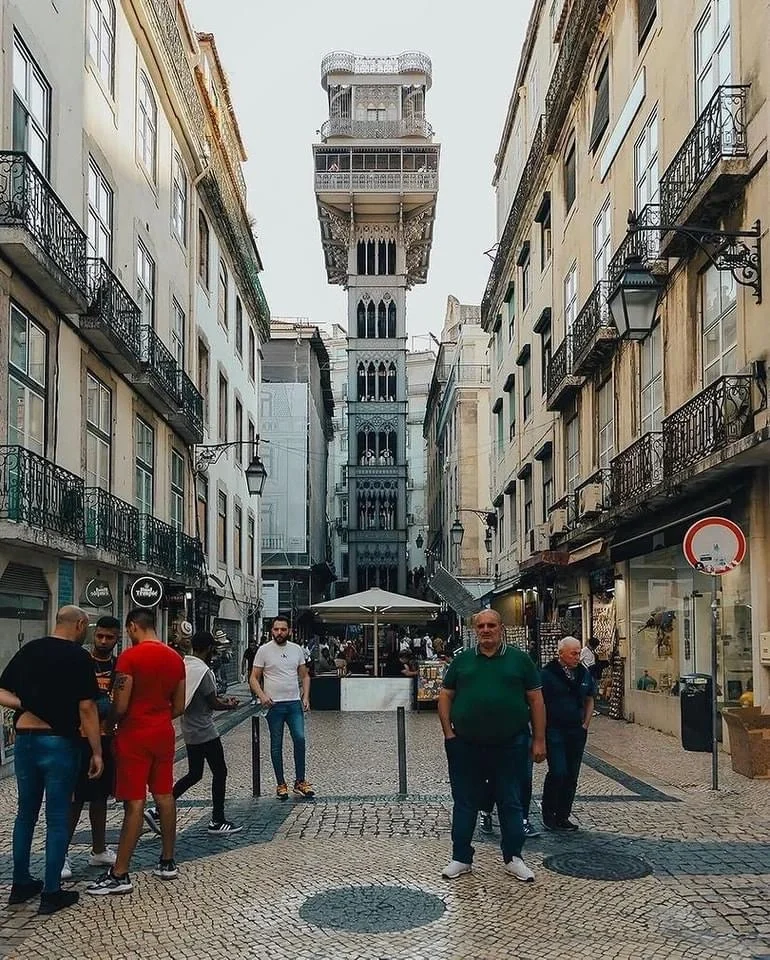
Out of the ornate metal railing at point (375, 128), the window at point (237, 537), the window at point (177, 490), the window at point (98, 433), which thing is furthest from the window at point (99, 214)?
the ornate metal railing at point (375, 128)

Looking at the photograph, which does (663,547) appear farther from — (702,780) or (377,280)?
(377,280)

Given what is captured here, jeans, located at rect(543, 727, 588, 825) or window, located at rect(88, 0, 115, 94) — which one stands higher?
window, located at rect(88, 0, 115, 94)

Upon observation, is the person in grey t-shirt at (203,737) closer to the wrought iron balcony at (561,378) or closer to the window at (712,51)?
the window at (712,51)

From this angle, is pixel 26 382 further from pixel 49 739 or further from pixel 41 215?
pixel 49 739

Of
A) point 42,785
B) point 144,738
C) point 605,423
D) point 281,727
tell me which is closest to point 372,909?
point 144,738

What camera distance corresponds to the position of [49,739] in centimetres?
653

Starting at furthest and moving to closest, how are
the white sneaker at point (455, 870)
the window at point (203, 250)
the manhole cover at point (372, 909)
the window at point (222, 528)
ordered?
the window at point (222, 528), the window at point (203, 250), the white sneaker at point (455, 870), the manhole cover at point (372, 909)

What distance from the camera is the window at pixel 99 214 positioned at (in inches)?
734

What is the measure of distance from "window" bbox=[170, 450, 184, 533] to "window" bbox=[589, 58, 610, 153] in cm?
1161

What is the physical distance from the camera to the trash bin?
13.7 m

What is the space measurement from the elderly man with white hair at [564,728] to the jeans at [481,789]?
162 centimetres

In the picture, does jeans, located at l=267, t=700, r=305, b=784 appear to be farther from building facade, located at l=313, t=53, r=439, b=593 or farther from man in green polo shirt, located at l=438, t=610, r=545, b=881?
building facade, located at l=313, t=53, r=439, b=593

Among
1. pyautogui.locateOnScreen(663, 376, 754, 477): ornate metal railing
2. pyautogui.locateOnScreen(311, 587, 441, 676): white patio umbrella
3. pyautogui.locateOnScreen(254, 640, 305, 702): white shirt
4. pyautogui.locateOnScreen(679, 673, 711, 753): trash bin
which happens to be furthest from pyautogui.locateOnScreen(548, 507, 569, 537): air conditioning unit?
pyautogui.locateOnScreen(254, 640, 305, 702): white shirt

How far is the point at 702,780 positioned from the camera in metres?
11.7
